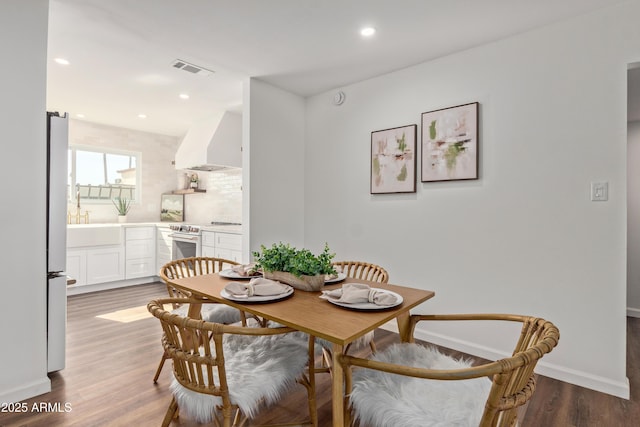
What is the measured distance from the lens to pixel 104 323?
10.5 ft

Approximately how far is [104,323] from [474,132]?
368 centimetres

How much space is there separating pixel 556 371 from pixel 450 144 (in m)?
1.77

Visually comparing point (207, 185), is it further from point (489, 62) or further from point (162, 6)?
point (489, 62)

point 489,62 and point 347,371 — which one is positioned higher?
point 489,62

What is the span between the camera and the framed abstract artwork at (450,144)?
2621 millimetres

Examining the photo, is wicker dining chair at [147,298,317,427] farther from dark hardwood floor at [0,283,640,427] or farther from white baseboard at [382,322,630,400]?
white baseboard at [382,322,630,400]

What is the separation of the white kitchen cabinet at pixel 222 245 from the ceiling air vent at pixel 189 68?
1.71 meters

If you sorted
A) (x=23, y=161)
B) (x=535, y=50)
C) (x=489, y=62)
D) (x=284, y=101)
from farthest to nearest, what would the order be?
(x=284, y=101) → (x=489, y=62) → (x=535, y=50) → (x=23, y=161)

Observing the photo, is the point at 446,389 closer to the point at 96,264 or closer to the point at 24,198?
the point at 24,198

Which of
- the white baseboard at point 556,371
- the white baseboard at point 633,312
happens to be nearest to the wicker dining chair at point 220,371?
the white baseboard at point 556,371

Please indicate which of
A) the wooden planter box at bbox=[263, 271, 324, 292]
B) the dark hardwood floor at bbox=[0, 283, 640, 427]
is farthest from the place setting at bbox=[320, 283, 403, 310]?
the dark hardwood floor at bbox=[0, 283, 640, 427]

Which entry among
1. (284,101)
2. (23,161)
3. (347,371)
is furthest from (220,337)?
(284,101)

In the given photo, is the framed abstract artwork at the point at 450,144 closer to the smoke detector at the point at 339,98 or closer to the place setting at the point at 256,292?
the smoke detector at the point at 339,98

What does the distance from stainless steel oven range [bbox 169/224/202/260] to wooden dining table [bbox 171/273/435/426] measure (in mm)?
2588
